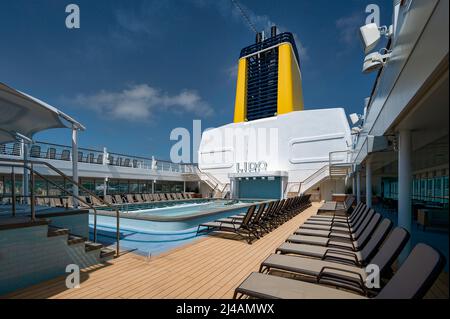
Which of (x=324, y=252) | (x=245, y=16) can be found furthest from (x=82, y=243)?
(x=245, y=16)

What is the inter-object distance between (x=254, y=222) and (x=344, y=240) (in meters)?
2.08

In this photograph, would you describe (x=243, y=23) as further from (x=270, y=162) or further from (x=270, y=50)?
(x=270, y=162)

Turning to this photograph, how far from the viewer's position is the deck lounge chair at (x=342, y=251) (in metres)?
2.66

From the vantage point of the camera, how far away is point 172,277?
3066mm

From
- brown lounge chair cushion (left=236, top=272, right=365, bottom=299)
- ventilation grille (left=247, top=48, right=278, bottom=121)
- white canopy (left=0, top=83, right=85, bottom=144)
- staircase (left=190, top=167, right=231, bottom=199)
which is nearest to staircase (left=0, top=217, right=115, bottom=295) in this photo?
white canopy (left=0, top=83, right=85, bottom=144)

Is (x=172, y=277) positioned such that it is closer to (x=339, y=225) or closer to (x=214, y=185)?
(x=339, y=225)

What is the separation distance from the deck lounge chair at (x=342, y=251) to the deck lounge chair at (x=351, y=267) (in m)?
0.18

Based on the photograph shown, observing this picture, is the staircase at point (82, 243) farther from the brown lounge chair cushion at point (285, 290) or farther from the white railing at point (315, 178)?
the white railing at point (315, 178)

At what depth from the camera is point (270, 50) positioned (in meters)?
32.6

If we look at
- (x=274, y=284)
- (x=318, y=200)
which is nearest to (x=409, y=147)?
(x=274, y=284)

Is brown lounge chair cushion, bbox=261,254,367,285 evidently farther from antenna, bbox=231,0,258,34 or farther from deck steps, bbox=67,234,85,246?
antenna, bbox=231,0,258,34

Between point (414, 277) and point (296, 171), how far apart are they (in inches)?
711

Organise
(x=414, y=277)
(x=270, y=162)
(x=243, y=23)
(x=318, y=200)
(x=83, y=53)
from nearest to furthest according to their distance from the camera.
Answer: (x=414, y=277), (x=83, y=53), (x=318, y=200), (x=270, y=162), (x=243, y=23)

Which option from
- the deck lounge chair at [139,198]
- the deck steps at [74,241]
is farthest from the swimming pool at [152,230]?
the deck lounge chair at [139,198]
